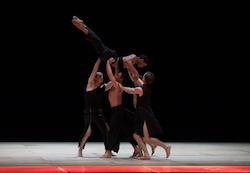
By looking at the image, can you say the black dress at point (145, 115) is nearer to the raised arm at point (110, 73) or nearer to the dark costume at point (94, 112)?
the raised arm at point (110, 73)

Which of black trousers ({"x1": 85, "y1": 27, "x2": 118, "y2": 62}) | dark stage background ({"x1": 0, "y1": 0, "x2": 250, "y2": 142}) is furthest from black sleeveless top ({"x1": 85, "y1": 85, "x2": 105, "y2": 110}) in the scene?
dark stage background ({"x1": 0, "y1": 0, "x2": 250, "y2": 142})

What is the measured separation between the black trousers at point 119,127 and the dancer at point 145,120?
0.38 m

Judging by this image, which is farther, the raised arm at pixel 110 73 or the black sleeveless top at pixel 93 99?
the black sleeveless top at pixel 93 99

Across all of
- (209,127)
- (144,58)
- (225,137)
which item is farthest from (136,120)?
(209,127)

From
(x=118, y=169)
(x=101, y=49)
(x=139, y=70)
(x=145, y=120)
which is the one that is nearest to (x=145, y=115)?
(x=145, y=120)

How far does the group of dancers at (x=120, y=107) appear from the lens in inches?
212

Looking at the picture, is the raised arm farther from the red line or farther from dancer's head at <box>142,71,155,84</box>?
the red line

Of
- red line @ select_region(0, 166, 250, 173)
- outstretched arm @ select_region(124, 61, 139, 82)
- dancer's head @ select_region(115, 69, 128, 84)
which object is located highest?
outstretched arm @ select_region(124, 61, 139, 82)

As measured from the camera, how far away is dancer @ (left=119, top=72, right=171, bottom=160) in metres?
5.35

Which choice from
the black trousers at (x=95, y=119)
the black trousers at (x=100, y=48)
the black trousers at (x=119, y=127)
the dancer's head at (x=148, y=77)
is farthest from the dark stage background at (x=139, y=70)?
the dancer's head at (x=148, y=77)

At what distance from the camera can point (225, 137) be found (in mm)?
Result: 10383

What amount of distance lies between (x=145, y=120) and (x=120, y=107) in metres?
0.58

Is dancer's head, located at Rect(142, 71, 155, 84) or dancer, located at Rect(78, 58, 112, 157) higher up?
dancer's head, located at Rect(142, 71, 155, 84)

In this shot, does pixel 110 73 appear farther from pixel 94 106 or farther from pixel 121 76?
pixel 94 106
